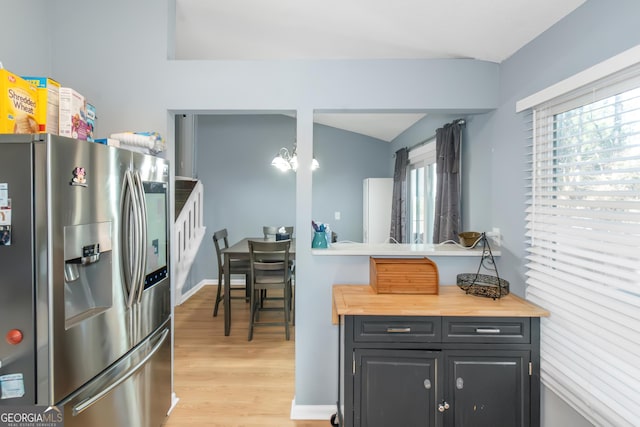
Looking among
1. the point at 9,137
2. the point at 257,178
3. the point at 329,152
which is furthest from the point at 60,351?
the point at 329,152

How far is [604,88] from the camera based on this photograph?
144 centimetres

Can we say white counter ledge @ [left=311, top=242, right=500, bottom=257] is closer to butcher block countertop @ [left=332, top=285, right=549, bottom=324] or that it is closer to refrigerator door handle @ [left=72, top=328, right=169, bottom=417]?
butcher block countertop @ [left=332, top=285, right=549, bottom=324]

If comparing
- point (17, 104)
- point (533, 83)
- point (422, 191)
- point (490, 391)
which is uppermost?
point (533, 83)

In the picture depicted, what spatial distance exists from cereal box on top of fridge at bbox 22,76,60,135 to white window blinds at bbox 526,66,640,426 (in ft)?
7.94

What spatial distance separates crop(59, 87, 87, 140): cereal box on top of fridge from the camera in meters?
1.58

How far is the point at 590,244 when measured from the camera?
4.84ft

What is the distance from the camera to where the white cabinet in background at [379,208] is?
520 cm

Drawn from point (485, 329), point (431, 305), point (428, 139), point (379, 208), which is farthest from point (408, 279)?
point (379, 208)

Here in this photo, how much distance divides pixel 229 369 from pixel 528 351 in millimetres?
2193

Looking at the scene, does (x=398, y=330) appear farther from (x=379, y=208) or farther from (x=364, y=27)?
(x=379, y=208)

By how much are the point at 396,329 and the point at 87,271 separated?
4.75 feet

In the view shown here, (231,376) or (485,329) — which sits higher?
(485,329)

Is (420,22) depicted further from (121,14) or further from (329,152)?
(329,152)

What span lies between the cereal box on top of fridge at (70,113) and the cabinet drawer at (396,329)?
166 cm
